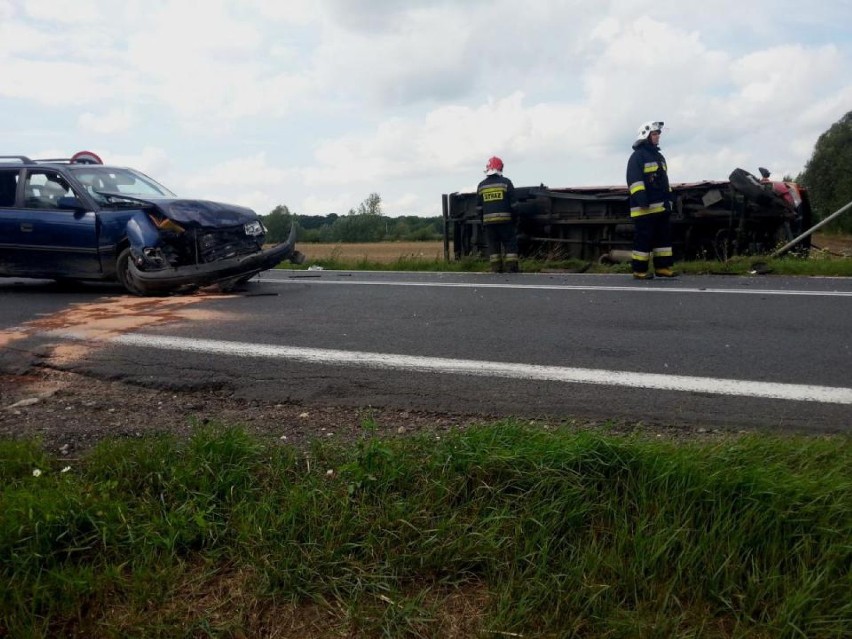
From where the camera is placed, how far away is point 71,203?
858 cm

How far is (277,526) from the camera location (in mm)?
2547

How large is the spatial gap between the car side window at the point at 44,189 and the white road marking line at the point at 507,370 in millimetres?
4389

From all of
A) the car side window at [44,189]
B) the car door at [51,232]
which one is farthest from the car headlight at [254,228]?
the car side window at [44,189]

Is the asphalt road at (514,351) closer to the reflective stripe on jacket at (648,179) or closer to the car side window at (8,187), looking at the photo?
the car side window at (8,187)

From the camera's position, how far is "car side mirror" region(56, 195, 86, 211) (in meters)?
8.58

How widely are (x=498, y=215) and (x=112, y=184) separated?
Answer: 19.5 feet

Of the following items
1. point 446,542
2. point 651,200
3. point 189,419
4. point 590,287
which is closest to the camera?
point 446,542

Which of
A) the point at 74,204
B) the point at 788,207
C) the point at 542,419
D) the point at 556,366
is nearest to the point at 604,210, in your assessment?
the point at 788,207

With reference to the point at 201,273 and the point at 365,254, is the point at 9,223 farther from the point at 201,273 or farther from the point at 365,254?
the point at 365,254

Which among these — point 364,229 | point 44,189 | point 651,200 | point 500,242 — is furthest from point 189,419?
point 364,229

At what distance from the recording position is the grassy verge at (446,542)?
2203 millimetres

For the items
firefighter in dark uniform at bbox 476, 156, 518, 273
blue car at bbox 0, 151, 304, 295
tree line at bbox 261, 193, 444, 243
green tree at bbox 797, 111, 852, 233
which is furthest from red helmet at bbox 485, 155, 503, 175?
green tree at bbox 797, 111, 852, 233

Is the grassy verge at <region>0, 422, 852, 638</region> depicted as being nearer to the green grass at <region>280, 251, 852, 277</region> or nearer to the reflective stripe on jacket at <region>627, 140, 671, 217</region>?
the reflective stripe on jacket at <region>627, 140, 671, 217</region>

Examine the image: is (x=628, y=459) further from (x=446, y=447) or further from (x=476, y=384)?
(x=476, y=384)
